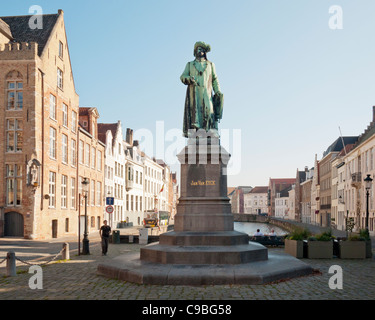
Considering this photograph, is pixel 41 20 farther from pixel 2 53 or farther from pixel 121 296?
pixel 121 296

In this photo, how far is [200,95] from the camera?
1459 cm

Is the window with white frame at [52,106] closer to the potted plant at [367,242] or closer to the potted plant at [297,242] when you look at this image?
the potted plant at [297,242]

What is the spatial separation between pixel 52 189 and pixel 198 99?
22.3 metres

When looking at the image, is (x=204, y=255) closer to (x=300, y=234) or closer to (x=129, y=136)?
(x=300, y=234)

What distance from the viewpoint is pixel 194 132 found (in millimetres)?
14422

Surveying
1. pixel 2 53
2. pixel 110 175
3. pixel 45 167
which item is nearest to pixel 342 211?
pixel 110 175

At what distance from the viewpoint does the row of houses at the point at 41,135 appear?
29.5 m

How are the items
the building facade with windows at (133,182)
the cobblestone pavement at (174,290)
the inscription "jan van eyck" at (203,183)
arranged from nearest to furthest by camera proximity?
1. the cobblestone pavement at (174,290)
2. the inscription "jan van eyck" at (203,183)
3. the building facade with windows at (133,182)

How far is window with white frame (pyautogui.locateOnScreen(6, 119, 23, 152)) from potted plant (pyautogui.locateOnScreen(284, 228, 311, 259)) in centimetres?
2050

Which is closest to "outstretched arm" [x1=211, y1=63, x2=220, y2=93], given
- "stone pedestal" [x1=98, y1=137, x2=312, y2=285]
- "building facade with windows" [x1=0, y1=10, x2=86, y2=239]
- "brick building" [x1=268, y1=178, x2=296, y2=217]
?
"stone pedestal" [x1=98, y1=137, x2=312, y2=285]

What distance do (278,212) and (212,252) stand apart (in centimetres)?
12820

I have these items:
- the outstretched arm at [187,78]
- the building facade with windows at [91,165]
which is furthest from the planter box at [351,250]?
the building facade with windows at [91,165]

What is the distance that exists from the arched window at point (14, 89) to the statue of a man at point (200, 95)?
1941 cm

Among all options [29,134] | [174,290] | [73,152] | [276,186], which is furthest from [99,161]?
[276,186]
